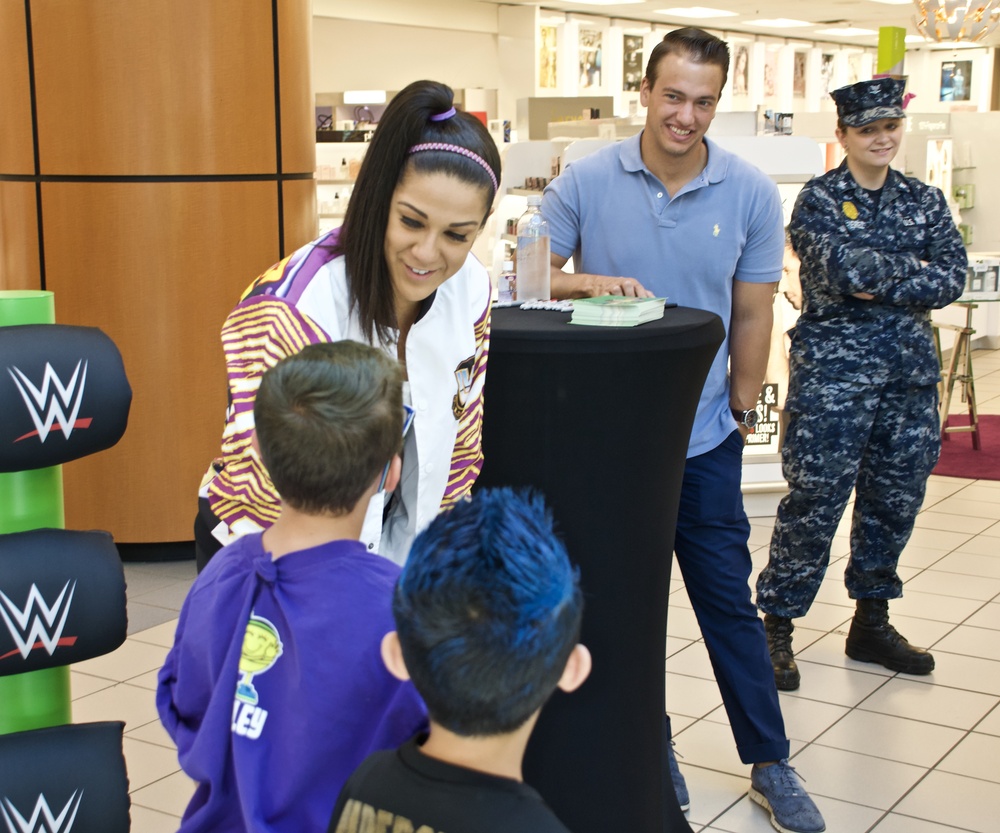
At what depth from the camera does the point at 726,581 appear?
256 centimetres

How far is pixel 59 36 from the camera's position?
14.4 ft

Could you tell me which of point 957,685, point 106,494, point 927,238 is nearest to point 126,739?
point 106,494

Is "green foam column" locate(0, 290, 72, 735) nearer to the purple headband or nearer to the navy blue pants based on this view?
the purple headband

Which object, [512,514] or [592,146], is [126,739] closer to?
[512,514]

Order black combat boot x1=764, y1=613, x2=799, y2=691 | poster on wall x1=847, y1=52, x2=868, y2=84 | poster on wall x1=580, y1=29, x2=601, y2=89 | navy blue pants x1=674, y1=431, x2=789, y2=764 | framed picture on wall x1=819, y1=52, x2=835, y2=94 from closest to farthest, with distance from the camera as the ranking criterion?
navy blue pants x1=674, y1=431, x2=789, y2=764 < black combat boot x1=764, y1=613, x2=799, y2=691 < poster on wall x1=580, y1=29, x2=601, y2=89 < framed picture on wall x1=819, y1=52, x2=835, y2=94 < poster on wall x1=847, y1=52, x2=868, y2=84

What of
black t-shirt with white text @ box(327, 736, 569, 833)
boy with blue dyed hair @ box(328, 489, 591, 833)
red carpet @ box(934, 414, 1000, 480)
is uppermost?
boy with blue dyed hair @ box(328, 489, 591, 833)

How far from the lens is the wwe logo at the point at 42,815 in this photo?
174 cm

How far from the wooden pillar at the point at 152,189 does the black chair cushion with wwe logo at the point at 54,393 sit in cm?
284

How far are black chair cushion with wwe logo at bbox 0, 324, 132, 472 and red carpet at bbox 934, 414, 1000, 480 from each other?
5241mm

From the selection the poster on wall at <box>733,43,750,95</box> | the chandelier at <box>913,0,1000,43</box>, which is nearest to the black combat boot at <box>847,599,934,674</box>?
the chandelier at <box>913,0,1000,43</box>

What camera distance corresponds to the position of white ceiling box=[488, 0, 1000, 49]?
711 inches

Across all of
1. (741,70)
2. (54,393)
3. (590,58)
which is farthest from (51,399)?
(741,70)

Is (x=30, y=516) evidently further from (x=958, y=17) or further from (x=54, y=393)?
(x=958, y=17)

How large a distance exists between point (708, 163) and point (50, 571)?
1.61 meters
